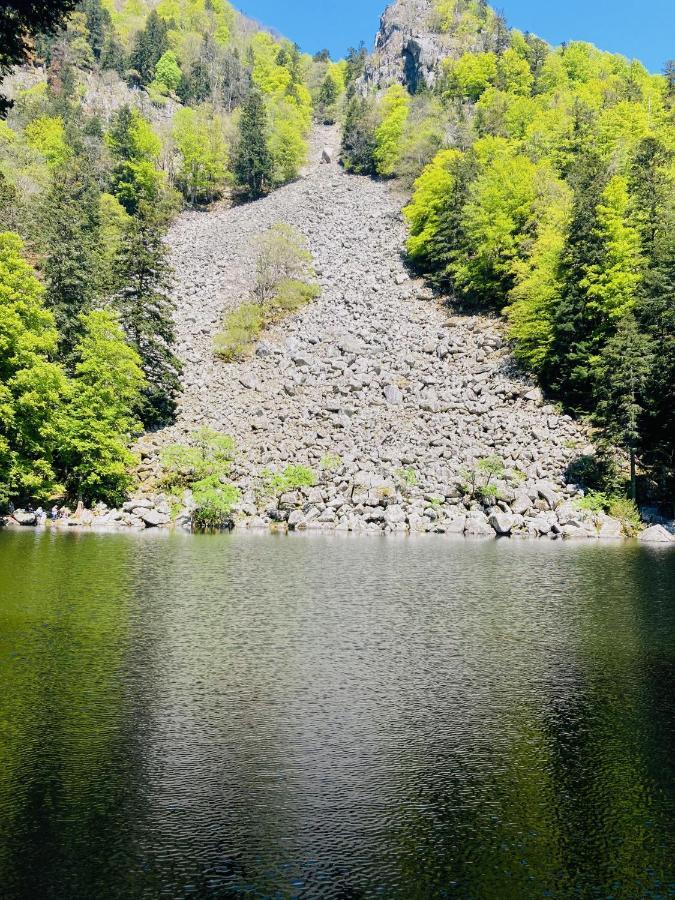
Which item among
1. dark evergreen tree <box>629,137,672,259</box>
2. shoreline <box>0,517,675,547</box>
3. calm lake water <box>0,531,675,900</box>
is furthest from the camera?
dark evergreen tree <box>629,137,672,259</box>

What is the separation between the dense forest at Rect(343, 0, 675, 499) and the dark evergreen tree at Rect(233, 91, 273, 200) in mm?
19081

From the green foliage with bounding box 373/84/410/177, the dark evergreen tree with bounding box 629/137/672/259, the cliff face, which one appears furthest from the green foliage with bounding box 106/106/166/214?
the dark evergreen tree with bounding box 629/137/672/259

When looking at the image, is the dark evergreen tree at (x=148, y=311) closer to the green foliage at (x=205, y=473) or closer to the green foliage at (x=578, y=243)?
the green foliage at (x=205, y=473)

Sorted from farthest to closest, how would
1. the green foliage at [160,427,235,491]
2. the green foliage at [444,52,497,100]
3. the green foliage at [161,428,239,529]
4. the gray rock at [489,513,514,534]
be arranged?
1. the green foliage at [444,52,497,100]
2. the green foliage at [160,427,235,491]
3. the green foliage at [161,428,239,529]
4. the gray rock at [489,513,514,534]

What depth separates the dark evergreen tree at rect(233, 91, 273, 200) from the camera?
109m

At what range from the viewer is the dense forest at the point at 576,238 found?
43.6m

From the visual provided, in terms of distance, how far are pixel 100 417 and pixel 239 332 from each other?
68.8ft

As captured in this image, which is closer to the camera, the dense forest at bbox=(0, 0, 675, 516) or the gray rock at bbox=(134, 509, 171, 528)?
the dense forest at bbox=(0, 0, 675, 516)

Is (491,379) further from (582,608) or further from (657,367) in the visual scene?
(582,608)

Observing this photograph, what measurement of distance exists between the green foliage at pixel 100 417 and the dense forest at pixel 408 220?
0.15 meters

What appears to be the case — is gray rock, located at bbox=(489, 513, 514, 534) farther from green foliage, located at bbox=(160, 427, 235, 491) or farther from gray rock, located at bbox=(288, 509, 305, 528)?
green foliage, located at bbox=(160, 427, 235, 491)

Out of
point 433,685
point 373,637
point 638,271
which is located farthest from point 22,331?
point 638,271

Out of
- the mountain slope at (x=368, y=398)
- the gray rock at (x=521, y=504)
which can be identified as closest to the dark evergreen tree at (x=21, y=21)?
the mountain slope at (x=368, y=398)

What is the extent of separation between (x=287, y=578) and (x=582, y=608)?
10389mm
